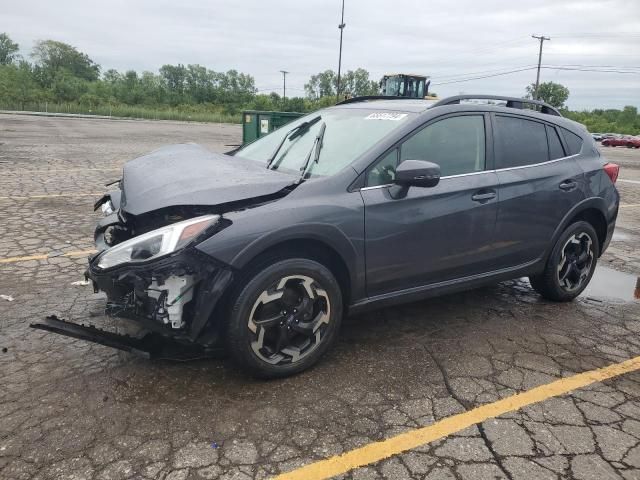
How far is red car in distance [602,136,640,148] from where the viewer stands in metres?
41.6

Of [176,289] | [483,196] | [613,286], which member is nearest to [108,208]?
[176,289]

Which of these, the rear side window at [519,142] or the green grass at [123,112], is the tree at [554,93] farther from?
the rear side window at [519,142]

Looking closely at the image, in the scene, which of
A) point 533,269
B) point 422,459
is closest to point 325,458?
point 422,459

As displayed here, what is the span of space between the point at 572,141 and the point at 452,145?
1416 millimetres

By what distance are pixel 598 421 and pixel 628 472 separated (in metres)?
0.41

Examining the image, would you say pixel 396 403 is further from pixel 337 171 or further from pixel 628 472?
pixel 337 171

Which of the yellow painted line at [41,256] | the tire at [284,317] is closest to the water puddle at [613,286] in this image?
the tire at [284,317]

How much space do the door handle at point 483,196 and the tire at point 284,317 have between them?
1.23 metres

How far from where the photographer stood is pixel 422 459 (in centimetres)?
238

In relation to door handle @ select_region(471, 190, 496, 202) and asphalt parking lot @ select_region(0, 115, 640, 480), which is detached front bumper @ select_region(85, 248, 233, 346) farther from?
door handle @ select_region(471, 190, 496, 202)

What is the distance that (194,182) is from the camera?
9.86ft

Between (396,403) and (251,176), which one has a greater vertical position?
(251,176)

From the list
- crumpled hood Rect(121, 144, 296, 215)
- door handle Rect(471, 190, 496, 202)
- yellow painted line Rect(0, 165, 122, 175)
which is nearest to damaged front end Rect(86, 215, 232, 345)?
crumpled hood Rect(121, 144, 296, 215)

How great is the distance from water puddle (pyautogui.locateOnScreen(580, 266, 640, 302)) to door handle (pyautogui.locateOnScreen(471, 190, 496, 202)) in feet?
5.89
